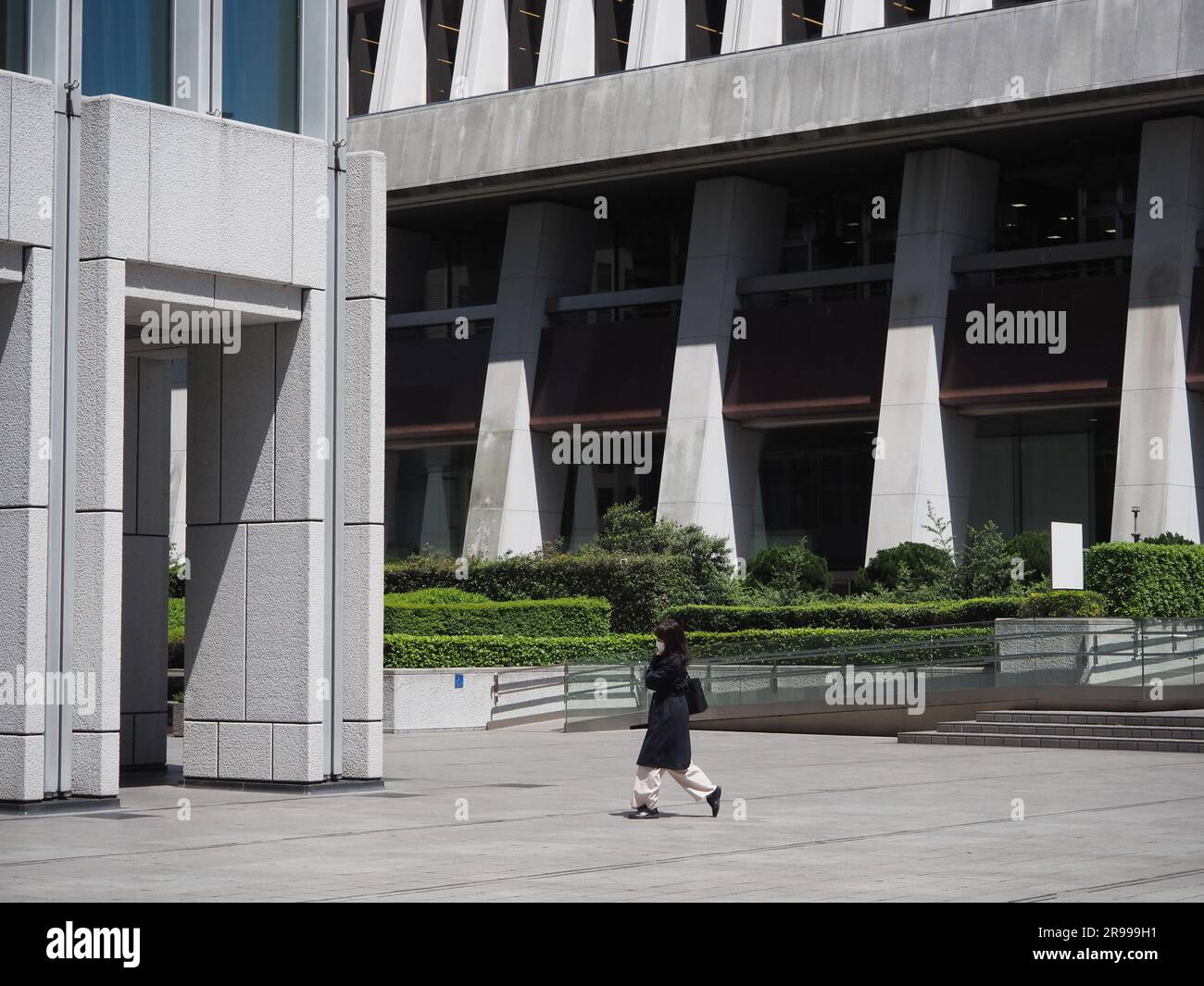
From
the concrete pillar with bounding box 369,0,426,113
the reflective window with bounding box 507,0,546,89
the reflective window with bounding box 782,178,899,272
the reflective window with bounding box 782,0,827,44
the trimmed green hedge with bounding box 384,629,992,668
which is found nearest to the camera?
the trimmed green hedge with bounding box 384,629,992,668

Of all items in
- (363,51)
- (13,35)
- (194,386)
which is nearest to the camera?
(13,35)

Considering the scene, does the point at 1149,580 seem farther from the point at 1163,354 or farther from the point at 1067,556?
the point at 1163,354

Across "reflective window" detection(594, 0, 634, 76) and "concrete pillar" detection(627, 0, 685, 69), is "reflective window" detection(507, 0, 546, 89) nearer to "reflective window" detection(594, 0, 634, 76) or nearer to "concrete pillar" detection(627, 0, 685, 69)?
"reflective window" detection(594, 0, 634, 76)

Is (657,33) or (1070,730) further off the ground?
(657,33)

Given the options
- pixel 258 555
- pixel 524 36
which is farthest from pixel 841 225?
pixel 258 555

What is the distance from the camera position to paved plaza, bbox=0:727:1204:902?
1008 cm

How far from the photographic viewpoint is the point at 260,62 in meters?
16.7

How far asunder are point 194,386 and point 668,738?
6283 mm

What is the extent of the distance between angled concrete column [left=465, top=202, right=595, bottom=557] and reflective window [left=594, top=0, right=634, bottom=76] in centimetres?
357

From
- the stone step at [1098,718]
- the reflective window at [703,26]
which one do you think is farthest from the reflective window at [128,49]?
the reflective window at [703,26]

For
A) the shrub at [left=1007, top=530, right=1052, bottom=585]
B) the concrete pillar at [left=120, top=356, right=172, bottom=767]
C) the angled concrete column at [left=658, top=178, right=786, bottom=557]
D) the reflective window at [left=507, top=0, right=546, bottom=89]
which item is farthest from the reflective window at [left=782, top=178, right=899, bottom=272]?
the concrete pillar at [left=120, top=356, right=172, bottom=767]

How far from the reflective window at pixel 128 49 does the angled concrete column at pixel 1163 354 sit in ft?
71.0

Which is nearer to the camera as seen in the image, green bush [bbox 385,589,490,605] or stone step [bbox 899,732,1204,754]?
stone step [bbox 899,732,1204,754]

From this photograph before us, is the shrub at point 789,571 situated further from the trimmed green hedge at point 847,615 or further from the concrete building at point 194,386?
the concrete building at point 194,386
